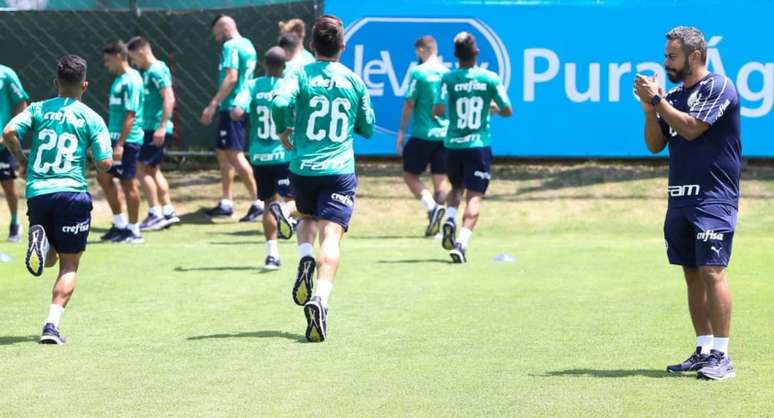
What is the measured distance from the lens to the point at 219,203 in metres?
17.1

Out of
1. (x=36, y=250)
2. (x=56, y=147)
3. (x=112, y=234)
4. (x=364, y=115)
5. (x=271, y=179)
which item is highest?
(x=364, y=115)

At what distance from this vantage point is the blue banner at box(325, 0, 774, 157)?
1747cm

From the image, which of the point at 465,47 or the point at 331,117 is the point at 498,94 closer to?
the point at 465,47

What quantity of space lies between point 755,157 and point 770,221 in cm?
172

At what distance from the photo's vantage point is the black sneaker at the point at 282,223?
36.8 feet

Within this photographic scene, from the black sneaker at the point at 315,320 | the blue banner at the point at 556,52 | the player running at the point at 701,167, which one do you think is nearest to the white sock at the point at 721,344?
the player running at the point at 701,167

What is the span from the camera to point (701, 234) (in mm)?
7344

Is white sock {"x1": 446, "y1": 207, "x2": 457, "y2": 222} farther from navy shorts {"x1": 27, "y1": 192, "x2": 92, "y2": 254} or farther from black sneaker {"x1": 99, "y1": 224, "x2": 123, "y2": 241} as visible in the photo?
navy shorts {"x1": 27, "y1": 192, "x2": 92, "y2": 254}

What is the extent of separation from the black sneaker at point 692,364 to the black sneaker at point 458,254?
18.2 feet

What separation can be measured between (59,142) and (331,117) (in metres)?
1.75

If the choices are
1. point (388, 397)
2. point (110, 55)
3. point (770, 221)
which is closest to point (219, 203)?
point (110, 55)

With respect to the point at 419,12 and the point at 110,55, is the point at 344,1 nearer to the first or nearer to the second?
the point at 419,12

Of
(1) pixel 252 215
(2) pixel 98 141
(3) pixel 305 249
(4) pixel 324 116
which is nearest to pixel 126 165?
(1) pixel 252 215

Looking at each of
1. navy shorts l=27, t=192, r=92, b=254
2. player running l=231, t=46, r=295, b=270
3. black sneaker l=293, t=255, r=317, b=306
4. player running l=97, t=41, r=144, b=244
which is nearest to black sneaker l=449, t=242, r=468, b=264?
player running l=231, t=46, r=295, b=270
